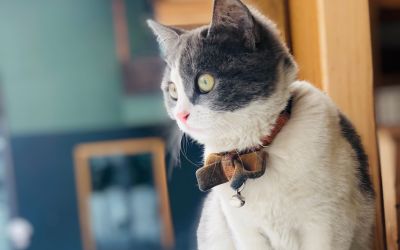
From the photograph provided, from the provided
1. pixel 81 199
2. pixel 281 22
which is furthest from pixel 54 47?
pixel 281 22

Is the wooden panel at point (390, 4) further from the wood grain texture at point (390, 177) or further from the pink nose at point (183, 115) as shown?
the pink nose at point (183, 115)

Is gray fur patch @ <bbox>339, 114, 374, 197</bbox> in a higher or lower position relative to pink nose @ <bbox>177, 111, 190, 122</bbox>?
lower

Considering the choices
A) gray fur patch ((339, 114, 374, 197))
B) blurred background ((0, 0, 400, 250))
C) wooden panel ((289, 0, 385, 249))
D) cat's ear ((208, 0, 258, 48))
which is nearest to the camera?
cat's ear ((208, 0, 258, 48))

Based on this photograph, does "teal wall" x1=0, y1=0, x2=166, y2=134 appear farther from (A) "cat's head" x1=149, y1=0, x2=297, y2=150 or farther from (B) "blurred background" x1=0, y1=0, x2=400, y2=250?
(A) "cat's head" x1=149, y1=0, x2=297, y2=150

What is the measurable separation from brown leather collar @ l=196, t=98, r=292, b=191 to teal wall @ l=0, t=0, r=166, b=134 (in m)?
0.37

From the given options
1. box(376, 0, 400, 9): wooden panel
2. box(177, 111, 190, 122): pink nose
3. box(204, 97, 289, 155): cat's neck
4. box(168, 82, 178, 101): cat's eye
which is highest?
box(376, 0, 400, 9): wooden panel

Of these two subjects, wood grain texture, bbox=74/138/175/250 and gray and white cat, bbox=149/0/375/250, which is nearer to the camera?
gray and white cat, bbox=149/0/375/250

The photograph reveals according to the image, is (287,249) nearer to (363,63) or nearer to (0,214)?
(363,63)

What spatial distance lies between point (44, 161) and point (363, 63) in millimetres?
680

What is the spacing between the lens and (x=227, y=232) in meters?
0.80

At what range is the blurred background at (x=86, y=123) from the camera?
1005 millimetres

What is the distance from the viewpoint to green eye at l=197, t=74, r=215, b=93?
26.1 inches

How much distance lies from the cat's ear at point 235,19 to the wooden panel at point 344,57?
280 millimetres

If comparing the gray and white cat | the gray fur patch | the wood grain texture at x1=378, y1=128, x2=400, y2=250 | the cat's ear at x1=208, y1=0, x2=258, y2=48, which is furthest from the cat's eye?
the wood grain texture at x1=378, y1=128, x2=400, y2=250
